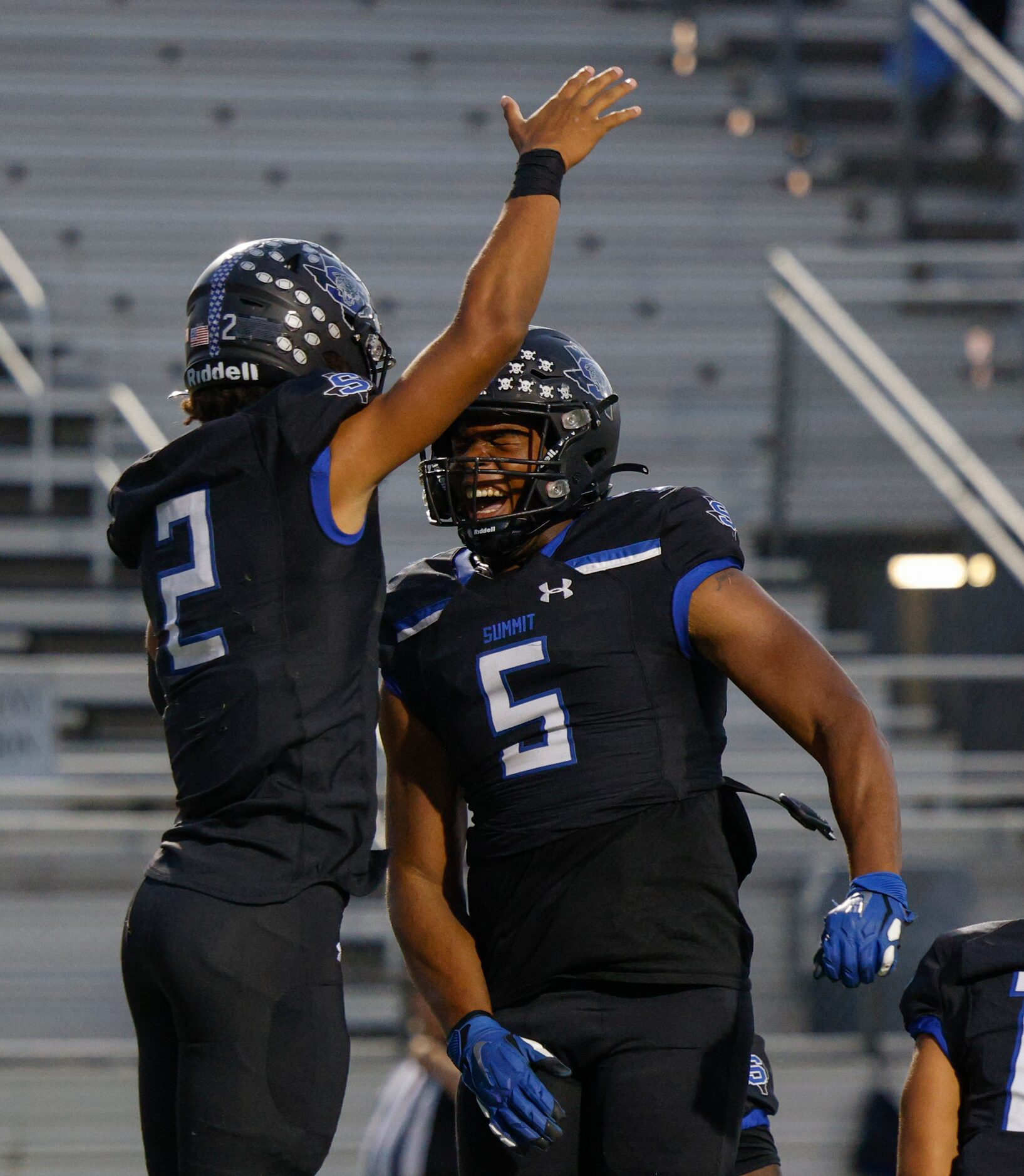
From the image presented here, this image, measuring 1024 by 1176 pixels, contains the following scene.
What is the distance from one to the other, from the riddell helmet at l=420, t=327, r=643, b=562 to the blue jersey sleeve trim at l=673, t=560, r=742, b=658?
0.26 meters

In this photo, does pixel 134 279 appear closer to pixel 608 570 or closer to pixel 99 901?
pixel 99 901

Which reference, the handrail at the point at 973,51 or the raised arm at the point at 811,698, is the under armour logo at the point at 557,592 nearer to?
the raised arm at the point at 811,698

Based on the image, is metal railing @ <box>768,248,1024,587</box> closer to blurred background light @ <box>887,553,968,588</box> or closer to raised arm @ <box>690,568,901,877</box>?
blurred background light @ <box>887,553,968,588</box>

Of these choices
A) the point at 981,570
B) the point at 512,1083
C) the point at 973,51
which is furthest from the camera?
the point at 973,51

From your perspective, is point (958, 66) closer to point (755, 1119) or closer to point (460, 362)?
point (755, 1119)

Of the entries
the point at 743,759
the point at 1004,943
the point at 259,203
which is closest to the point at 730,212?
the point at 259,203

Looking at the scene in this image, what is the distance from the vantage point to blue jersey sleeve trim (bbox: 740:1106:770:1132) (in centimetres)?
302

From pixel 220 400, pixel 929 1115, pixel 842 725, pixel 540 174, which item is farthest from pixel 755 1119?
pixel 540 174

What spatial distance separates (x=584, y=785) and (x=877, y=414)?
14.0ft

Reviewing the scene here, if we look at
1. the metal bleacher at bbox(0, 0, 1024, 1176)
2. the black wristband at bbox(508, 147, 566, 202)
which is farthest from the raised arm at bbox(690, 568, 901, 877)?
the metal bleacher at bbox(0, 0, 1024, 1176)

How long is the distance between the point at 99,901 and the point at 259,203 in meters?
5.20

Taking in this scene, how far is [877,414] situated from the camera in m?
6.50

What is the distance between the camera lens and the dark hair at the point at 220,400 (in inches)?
101

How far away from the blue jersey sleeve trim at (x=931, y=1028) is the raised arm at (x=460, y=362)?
133 centimetres
